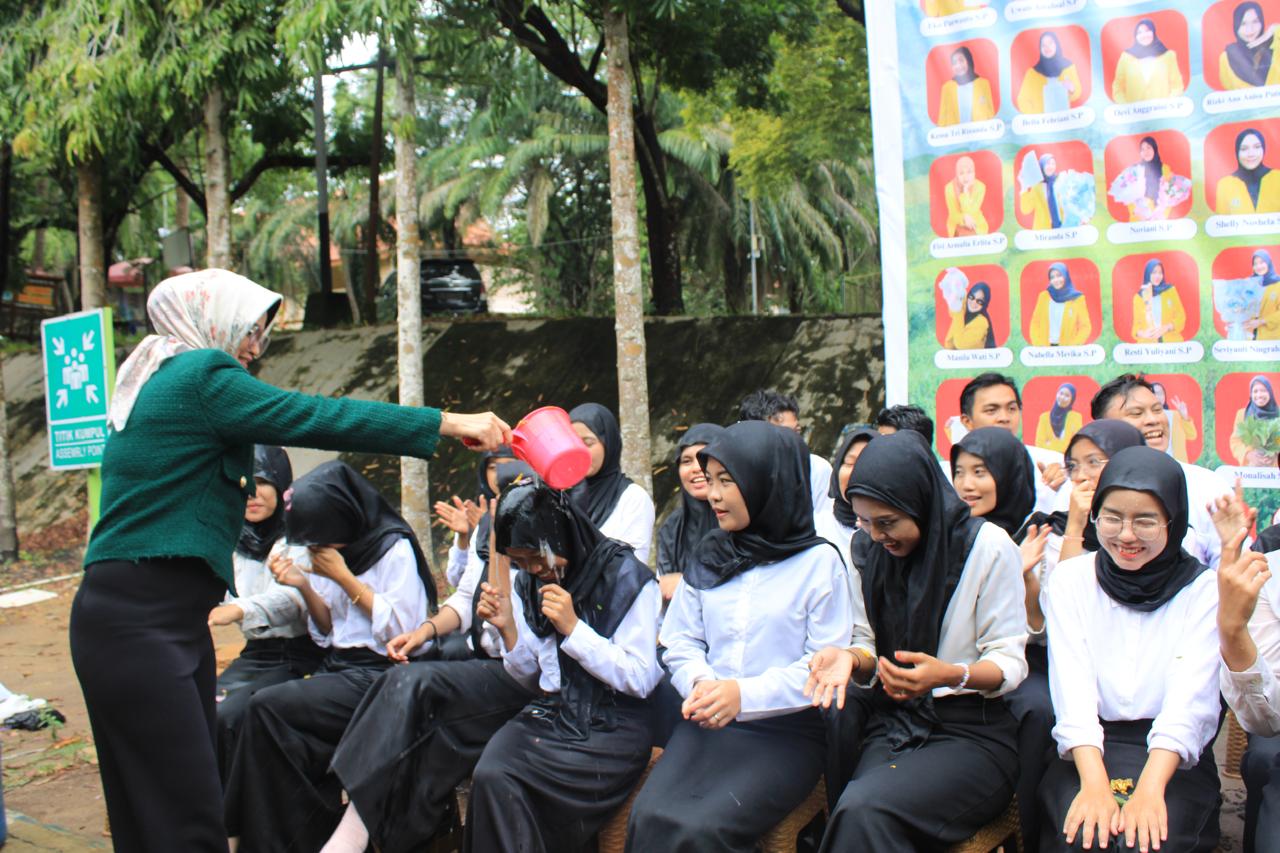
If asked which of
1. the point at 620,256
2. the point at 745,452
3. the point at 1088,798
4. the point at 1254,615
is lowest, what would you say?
the point at 1088,798

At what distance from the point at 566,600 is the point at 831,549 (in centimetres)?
77

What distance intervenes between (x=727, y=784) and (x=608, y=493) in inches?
66.4

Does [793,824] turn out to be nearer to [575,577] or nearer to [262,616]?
[575,577]

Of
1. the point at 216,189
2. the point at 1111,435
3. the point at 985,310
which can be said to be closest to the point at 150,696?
the point at 1111,435

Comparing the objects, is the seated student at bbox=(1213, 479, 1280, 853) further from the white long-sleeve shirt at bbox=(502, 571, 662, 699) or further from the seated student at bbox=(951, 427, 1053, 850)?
the white long-sleeve shirt at bbox=(502, 571, 662, 699)

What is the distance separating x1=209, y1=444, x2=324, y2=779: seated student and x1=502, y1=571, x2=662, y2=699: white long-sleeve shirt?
1.07m

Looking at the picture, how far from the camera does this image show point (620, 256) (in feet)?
23.3

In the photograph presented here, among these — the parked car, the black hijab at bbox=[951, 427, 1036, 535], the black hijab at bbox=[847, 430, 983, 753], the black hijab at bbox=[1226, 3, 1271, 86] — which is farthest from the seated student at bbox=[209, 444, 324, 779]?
the parked car

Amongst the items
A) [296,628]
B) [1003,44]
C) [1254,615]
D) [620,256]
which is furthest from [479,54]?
[1254,615]

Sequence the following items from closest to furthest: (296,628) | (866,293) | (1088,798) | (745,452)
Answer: (1088,798)
(745,452)
(296,628)
(866,293)

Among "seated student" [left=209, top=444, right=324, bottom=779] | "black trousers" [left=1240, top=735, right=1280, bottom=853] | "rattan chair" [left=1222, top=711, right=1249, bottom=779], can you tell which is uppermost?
"seated student" [left=209, top=444, right=324, bottom=779]

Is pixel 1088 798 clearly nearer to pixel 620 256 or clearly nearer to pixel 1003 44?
pixel 1003 44

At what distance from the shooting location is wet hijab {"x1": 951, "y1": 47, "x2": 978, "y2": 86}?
16.7 ft

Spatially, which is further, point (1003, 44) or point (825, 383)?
point (825, 383)
